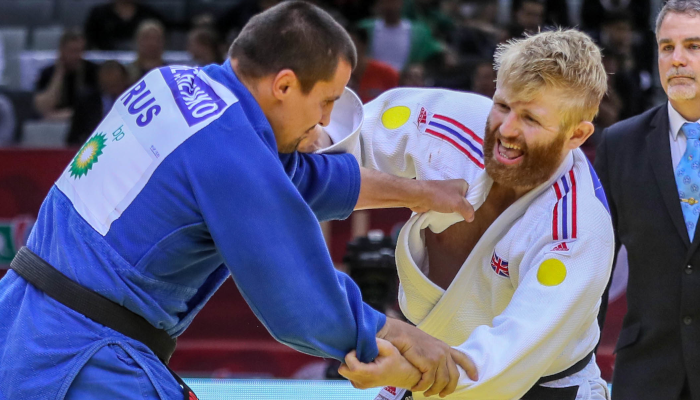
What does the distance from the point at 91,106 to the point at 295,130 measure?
4305 millimetres

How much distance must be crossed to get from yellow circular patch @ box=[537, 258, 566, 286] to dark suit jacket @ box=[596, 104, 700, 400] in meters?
0.83

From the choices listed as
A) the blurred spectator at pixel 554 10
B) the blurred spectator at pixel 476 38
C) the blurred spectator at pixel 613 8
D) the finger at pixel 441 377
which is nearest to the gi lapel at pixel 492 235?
Answer: the finger at pixel 441 377

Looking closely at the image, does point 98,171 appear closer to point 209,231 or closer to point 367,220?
point 209,231

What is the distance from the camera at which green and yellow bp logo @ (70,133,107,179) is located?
2.02 metres

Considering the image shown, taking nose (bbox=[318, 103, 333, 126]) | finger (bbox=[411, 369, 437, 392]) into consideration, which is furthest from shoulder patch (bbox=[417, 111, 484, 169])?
finger (bbox=[411, 369, 437, 392])

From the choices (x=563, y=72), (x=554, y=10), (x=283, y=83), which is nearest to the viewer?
(x=283, y=83)

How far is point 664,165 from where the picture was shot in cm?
302

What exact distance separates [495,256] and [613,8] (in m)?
5.56

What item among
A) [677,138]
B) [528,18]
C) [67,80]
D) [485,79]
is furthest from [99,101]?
[677,138]

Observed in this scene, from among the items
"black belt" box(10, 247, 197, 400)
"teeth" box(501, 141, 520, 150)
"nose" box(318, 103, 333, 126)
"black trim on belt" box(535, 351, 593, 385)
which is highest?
"nose" box(318, 103, 333, 126)

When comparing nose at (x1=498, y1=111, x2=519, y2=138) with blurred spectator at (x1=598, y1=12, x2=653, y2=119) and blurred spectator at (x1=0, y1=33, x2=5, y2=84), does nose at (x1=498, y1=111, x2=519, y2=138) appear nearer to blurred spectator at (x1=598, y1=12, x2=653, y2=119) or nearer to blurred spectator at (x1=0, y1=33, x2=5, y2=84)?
blurred spectator at (x1=598, y1=12, x2=653, y2=119)

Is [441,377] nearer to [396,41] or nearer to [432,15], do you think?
[396,41]

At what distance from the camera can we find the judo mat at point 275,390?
366cm

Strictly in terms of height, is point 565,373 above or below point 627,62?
above
